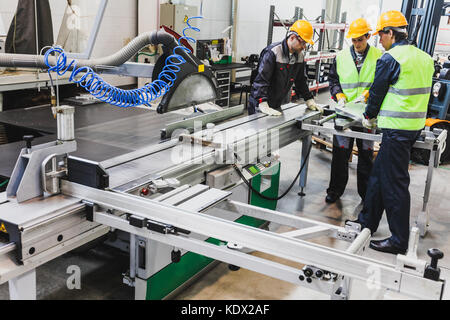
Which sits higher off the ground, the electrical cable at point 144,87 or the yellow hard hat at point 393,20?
the yellow hard hat at point 393,20

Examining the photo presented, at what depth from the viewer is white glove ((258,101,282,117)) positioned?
346 centimetres

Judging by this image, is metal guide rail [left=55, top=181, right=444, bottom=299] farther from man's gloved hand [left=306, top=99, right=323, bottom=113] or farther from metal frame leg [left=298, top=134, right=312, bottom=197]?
Answer: metal frame leg [left=298, top=134, right=312, bottom=197]

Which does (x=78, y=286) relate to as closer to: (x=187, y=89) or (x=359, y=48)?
(x=187, y=89)

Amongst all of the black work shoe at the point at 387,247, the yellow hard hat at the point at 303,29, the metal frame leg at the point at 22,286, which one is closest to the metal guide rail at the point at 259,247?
the metal frame leg at the point at 22,286

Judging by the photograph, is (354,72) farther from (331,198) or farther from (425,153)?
(425,153)

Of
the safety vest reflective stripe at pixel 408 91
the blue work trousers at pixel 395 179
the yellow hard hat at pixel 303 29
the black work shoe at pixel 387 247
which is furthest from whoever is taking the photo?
the yellow hard hat at pixel 303 29

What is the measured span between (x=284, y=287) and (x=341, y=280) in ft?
4.43

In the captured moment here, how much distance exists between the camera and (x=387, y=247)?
3203 millimetres

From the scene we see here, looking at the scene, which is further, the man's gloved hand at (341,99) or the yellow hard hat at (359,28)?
the man's gloved hand at (341,99)

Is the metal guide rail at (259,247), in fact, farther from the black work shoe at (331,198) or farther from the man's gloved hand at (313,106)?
the black work shoe at (331,198)

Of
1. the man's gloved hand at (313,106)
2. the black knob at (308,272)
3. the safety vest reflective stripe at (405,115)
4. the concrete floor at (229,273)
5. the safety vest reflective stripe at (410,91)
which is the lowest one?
the concrete floor at (229,273)

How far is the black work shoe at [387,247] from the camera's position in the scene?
318 centimetres

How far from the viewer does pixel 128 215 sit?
1.59 metres

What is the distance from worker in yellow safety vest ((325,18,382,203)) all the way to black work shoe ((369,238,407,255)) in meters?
0.77
